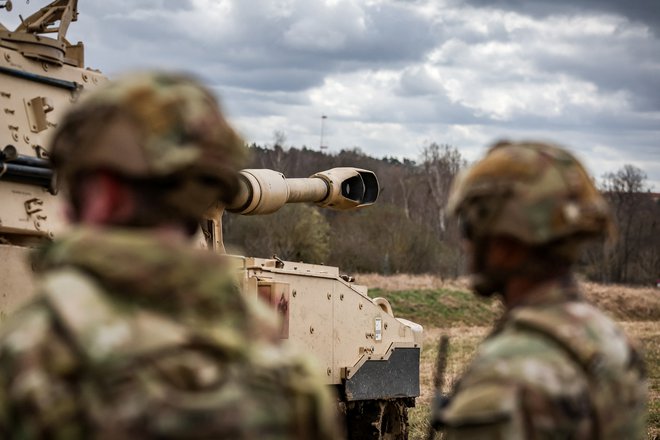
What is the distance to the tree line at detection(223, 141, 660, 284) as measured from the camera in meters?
42.6

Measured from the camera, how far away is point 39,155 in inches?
330

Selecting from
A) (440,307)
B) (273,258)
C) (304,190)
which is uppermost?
(304,190)

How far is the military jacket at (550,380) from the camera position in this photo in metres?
2.69

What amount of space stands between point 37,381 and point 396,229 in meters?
48.2

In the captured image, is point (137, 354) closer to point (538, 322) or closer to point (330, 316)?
point (538, 322)

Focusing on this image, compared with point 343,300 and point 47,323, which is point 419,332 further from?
point 47,323

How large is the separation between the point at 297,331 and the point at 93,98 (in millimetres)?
7886

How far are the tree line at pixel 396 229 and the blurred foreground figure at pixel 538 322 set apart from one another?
1983cm

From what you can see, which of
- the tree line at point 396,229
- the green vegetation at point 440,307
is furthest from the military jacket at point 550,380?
the green vegetation at point 440,307

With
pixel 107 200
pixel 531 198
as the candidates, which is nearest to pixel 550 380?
pixel 531 198

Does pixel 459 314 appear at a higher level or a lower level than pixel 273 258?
lower

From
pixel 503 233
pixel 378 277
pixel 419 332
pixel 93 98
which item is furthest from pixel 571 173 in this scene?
pixel 378 277

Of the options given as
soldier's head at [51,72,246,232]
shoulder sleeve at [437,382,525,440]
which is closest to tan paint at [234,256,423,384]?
shoulder sleeve at [437,382,525,440]

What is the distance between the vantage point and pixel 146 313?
2250 mm
